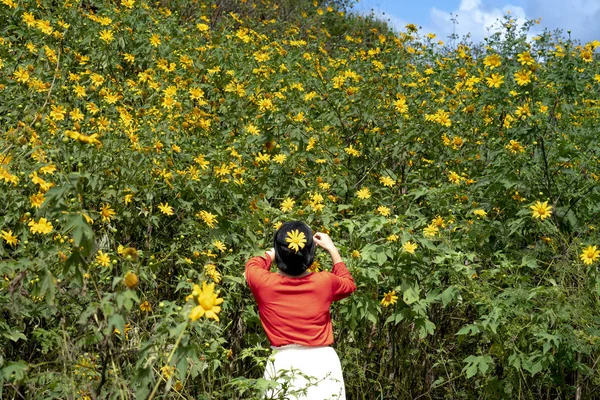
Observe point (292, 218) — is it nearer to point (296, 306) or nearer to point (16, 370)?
point (296, 306)

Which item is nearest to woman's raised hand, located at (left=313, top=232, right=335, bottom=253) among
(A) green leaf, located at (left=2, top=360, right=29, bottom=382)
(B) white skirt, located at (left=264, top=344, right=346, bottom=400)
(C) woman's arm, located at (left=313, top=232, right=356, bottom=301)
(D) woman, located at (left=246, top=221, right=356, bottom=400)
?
(C) woman's arm, located at (left=313, top=232, right=356, bottom=301)

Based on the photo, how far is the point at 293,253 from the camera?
8.99 ft

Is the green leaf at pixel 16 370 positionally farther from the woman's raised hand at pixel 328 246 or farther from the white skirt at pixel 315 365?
the woman's raised hand at pixel 328 246

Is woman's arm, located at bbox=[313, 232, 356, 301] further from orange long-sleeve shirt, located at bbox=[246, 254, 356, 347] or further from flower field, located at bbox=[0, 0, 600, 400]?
flower field, located at bbox=[0, 0, 600, 400]

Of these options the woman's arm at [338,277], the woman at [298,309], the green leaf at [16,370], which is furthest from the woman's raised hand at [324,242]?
the green leaf at [16,370]

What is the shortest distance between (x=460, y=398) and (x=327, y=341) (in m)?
1.20

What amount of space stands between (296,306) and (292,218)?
698 mm

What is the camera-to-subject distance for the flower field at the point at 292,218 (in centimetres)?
270

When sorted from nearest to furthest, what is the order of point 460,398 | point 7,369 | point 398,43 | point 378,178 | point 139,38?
point 7,369 < point 460,398 < point 378,178 < point 139,38 < point 398,43

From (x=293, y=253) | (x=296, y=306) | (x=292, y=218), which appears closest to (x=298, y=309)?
(x=296, y=306)

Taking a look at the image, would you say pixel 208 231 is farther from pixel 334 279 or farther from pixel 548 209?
pixel 548 209

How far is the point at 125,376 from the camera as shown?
2830 mm

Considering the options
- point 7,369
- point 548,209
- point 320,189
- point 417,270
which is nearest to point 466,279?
point 417,270

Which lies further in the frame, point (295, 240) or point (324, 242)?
point (324, 242)
